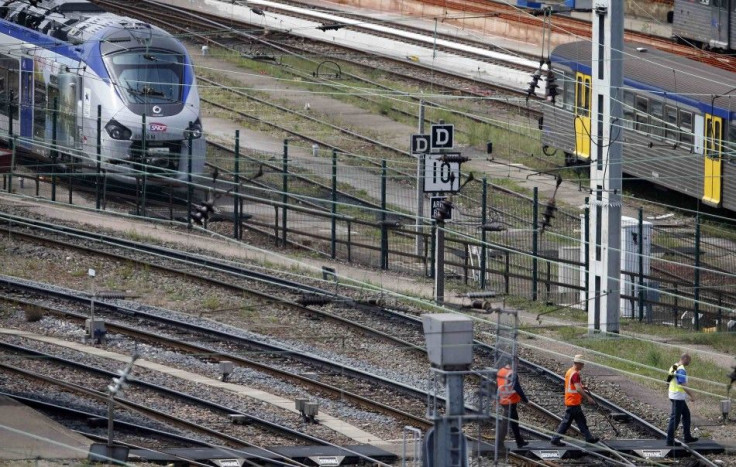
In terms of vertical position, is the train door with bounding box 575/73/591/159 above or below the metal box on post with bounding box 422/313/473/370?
below

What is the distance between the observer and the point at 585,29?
5103 cm

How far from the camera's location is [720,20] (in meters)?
46.9

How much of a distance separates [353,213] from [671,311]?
8.01m

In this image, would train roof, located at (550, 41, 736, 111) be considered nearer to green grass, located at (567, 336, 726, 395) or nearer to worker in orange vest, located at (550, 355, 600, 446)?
green grass, located at (567, 336, 726, 395)

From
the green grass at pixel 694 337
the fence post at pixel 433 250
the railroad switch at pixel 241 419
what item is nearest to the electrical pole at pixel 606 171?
the green grass at pixel 694 337

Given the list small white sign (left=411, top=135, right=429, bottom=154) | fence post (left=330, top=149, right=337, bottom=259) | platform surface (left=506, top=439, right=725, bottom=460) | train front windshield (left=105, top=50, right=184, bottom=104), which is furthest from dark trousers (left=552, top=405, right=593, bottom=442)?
train front windshield (left=105, top=50, right=184, bottom=104)

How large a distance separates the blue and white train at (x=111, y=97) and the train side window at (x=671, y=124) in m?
10.1

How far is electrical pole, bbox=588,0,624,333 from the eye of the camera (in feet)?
89.0

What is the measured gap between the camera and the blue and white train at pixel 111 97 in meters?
34.2

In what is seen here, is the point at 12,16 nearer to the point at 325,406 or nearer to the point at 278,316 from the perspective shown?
the point at 278,316

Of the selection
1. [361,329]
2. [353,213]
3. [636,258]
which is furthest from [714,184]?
[361,329]

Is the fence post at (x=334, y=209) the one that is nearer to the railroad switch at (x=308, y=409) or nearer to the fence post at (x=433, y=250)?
the fence post at (x=433, y=250)

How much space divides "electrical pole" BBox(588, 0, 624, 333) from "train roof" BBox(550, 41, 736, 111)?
7017 mm

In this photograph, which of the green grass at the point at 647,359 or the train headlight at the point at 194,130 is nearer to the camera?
the green grass at the point at 647,359
